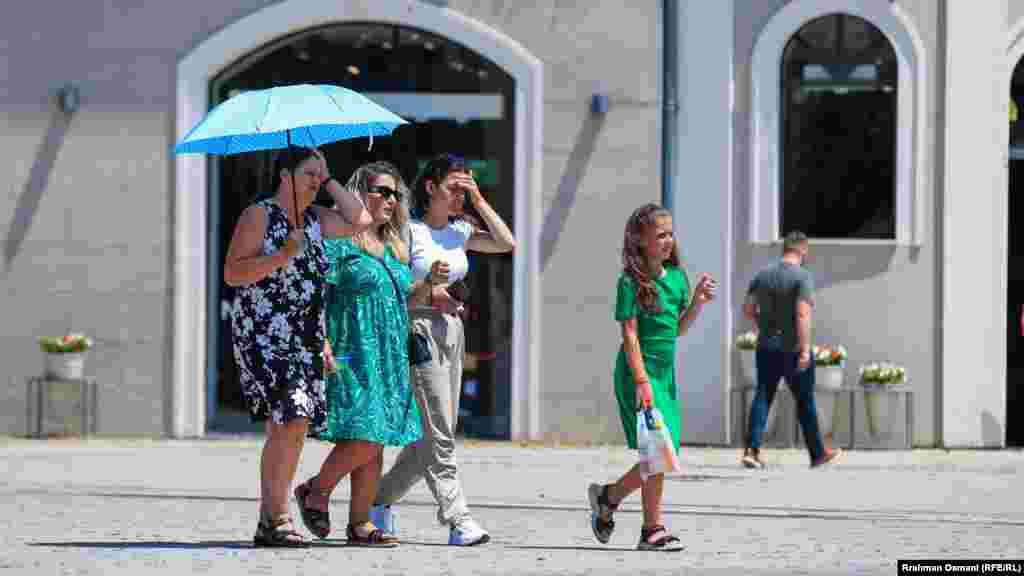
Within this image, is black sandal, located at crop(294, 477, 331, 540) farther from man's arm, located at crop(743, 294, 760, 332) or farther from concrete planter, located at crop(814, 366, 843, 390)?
concrete planter, located at crop(814, 366, 843, 390)

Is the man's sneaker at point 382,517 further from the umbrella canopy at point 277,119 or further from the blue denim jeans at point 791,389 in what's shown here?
the blue denim jeans at point 791,389

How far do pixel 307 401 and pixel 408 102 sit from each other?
8998 millimetres

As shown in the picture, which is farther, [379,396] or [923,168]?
[923,168]

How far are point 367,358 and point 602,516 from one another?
131 cm

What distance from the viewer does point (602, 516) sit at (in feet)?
33.8

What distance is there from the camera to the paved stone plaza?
952 centimetres

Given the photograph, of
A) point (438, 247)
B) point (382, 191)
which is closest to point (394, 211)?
point (382, 191)

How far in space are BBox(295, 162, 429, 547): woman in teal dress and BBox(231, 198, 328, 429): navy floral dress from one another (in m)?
0.14

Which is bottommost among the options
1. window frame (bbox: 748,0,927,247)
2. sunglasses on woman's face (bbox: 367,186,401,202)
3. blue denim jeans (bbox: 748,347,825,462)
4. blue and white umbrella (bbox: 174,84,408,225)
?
blue denim jeans (bbox: 748,347,825,462)

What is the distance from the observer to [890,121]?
60.3ft

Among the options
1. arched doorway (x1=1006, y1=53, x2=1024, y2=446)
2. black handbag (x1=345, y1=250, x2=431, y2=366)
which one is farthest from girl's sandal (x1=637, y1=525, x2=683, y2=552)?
arched doorway (x1=1006, y1=53, x2=1024, y2=446)

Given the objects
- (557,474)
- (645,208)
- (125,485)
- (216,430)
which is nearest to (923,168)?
(557,474)

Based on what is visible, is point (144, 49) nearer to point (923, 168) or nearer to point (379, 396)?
point (923, 168)

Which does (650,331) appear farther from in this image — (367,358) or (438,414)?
(367,358)
